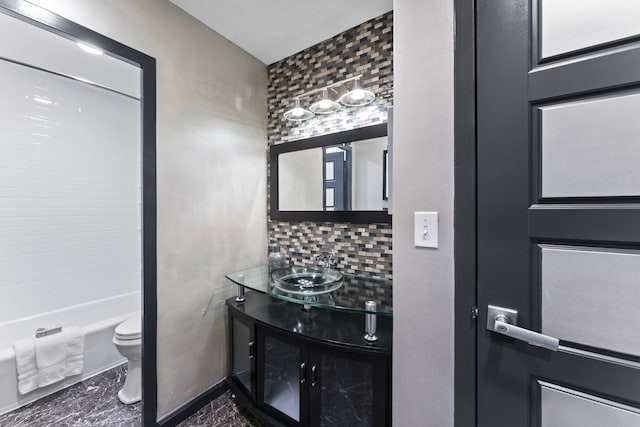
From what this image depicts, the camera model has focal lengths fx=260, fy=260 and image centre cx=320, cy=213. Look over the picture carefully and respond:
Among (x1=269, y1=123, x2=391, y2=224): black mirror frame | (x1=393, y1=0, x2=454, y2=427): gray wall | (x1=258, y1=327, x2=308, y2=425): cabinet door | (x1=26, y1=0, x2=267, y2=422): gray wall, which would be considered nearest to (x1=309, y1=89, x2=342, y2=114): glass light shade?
(x1=269, y1=123, x2=391, y2=224): black mirror frame

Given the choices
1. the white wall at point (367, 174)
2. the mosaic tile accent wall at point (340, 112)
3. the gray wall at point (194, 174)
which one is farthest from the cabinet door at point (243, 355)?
the white wall at point (367, 174)

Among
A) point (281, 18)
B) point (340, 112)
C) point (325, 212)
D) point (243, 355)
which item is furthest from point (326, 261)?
point (281, 18)

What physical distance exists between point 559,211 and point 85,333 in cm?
296

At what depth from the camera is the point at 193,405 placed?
5.48ft

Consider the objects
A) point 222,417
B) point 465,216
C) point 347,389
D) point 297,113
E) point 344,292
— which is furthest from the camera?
point 297,113

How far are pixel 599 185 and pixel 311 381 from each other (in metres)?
1.38

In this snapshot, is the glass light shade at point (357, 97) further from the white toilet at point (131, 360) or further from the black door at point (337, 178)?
the white toilet at point (131, 360)

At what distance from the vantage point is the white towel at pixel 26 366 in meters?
1.69

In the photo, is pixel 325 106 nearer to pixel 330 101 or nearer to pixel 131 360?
pixel 330 101

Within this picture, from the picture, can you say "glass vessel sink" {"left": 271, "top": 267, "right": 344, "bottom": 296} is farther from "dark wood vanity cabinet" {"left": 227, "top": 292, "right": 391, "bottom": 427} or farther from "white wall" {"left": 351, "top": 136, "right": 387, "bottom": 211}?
"white wall" {"left": 351, "top": 136, "right": 387, "bottom": 211}

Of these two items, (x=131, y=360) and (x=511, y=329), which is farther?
(x=131, y=360)

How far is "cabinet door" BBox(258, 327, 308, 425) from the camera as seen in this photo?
1365 millimetres

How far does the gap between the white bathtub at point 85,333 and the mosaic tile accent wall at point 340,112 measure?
155cm

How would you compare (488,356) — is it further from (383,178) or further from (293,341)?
(383,178)
